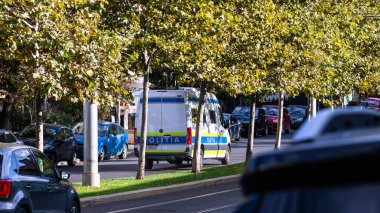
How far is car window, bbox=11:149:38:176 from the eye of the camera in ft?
40.6

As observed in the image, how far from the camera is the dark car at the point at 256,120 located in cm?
5884

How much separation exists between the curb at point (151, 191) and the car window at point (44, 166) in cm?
664

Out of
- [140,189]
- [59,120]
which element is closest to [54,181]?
[140,189]

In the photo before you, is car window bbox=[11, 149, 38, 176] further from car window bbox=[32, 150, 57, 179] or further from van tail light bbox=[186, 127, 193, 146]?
van tail light bbox=[186, 127, 193, 146]

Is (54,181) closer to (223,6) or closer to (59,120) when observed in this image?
(223,6)

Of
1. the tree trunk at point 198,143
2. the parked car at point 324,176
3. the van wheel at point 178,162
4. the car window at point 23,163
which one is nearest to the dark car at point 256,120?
the van wheel at point 178,162

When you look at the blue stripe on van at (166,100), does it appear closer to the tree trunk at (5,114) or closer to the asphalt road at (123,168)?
the asphalt road at (123,168)

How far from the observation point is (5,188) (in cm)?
1188

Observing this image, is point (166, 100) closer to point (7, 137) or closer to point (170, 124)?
point (170, 124)

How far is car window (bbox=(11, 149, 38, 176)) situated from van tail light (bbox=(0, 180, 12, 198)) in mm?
394

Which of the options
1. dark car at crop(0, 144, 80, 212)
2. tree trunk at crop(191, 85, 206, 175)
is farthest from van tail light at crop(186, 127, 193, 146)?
dark car at crop(0, 144, 80, 212)

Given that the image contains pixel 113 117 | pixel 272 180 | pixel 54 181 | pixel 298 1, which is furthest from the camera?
pixel 113 117

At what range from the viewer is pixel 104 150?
38.8m

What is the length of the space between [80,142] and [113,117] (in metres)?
18.7
